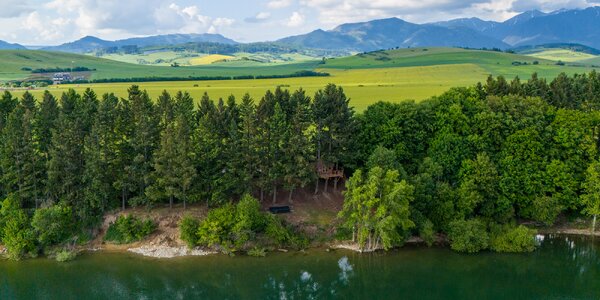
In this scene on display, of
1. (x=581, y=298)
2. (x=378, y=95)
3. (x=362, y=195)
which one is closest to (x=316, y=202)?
(x=362, y=195)

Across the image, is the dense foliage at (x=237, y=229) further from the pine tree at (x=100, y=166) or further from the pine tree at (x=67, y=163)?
the pine tree at (x=67, y=163)

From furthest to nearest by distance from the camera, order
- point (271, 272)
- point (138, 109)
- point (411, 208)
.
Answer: point (138, 109) → point (411, 208) → point (271, 272)

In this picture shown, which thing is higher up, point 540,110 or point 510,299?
point 540,110

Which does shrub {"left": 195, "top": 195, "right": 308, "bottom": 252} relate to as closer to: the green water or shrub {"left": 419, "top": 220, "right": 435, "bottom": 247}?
the green water

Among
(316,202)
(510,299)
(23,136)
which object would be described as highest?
(23,136)

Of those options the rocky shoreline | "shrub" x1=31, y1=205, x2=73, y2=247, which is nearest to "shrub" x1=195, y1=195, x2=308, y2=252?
the rocky shoreline

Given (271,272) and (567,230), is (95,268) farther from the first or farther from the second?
(567,230)

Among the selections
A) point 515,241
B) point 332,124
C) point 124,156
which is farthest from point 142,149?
point 515,241

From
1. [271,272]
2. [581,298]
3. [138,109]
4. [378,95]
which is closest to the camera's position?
[581,298]
